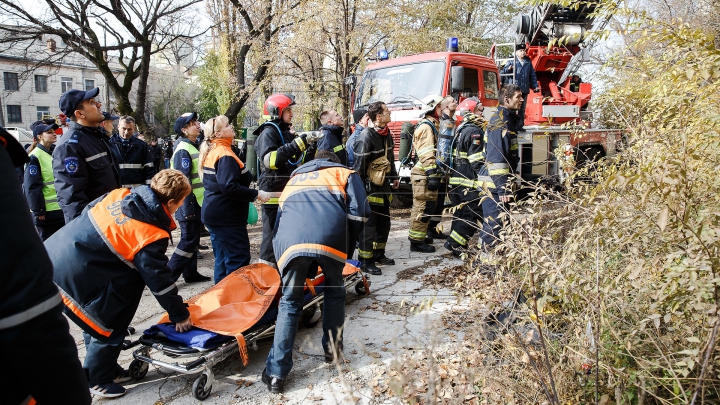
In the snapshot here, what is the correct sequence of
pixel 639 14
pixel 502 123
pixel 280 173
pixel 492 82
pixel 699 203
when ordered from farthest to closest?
1. pixel 492 82
2. pixel 280 173
3. pixel 502 123
4. pixel 639 14
5. pixel 699 203

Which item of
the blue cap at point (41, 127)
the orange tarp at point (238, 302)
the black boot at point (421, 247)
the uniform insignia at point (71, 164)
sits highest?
the blue cap at point (41, 127)

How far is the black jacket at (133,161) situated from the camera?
627cm

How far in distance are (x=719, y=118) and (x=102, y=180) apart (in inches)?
174

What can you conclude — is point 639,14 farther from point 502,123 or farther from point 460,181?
point 460,181

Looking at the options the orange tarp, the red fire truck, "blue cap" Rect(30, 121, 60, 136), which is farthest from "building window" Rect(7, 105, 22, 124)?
the orange tarp

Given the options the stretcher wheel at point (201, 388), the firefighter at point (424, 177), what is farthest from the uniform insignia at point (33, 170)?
the firefighter at point (424, 177)

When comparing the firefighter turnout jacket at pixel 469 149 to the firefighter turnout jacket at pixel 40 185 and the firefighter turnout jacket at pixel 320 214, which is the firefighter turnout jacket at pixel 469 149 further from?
the firefighter turnout jacket at pixel 40 185

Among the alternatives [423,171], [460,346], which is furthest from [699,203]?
[423,171]

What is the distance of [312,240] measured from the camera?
124 inches

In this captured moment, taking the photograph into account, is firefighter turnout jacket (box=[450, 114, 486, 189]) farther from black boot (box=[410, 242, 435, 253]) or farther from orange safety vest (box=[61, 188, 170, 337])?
orange safety vest (box=[61, 188, 170, 337])

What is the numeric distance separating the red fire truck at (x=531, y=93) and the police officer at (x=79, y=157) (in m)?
4.17

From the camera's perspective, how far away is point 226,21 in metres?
13.8

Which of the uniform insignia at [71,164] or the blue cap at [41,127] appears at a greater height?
the blue cap at [41,127]

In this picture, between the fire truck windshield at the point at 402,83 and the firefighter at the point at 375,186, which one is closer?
the firefighter at the point at 375,186
